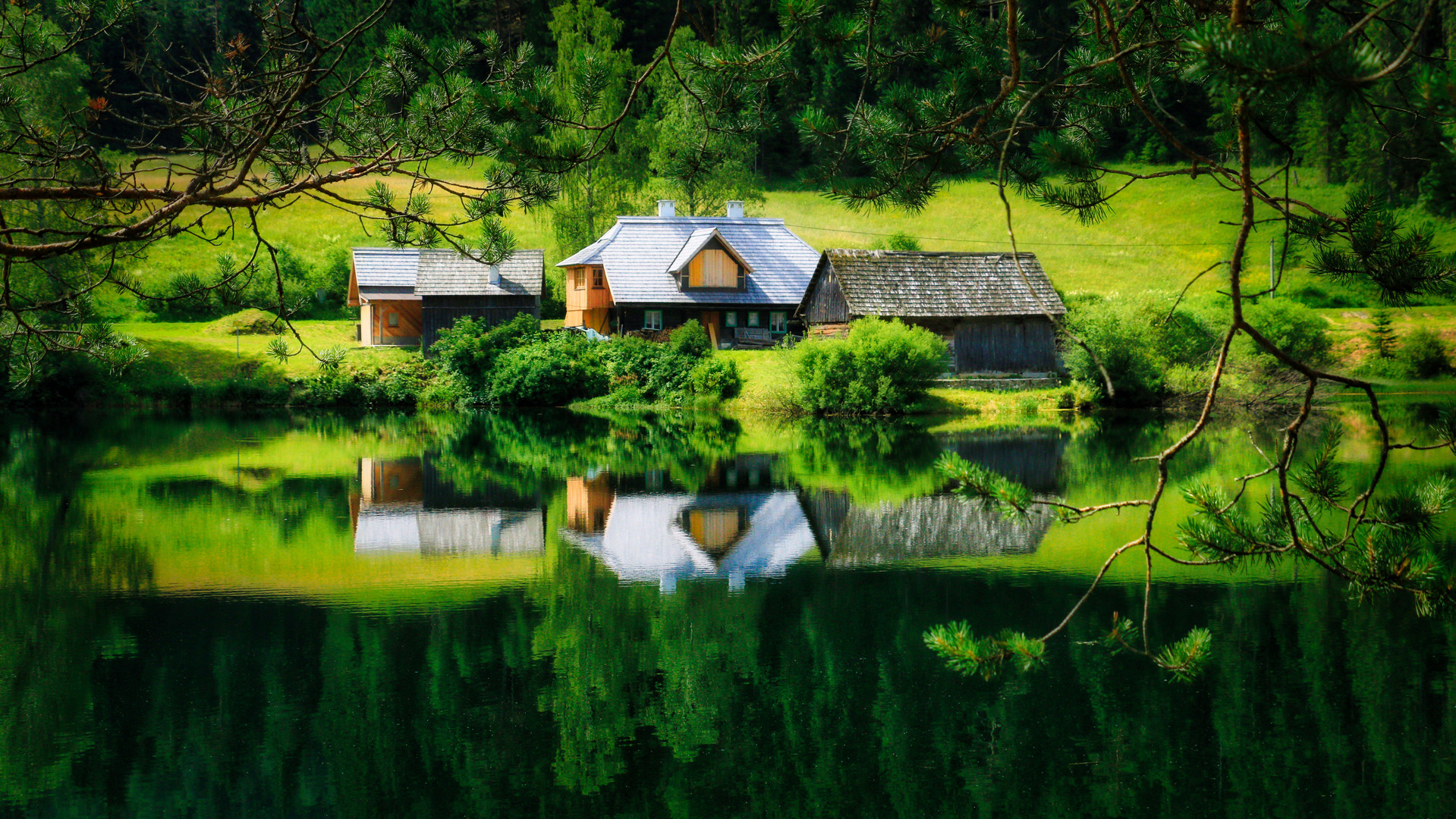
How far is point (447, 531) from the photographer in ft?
53.9

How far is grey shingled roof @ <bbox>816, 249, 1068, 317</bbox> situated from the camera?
37.2 metres

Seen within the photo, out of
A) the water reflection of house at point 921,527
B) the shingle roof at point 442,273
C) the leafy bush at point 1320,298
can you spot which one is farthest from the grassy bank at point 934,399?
the leafy bush at point 1320,298

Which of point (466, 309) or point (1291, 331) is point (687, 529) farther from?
point (466, 309)

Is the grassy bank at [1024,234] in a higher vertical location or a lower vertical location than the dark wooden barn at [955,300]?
higher

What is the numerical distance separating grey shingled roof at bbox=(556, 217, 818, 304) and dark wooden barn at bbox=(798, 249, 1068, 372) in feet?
18.1

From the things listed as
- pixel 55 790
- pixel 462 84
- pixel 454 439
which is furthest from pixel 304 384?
pixel 462 84

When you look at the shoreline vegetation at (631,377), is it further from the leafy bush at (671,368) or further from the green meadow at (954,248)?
the green meadow at (954,248)

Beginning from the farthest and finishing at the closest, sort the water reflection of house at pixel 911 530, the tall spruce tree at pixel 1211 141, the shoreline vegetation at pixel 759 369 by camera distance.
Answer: the shoreline vegetation at pixel 759 369, the water reflection of house at pixel 911 530, the tall spruce tree at pixel 1211 141

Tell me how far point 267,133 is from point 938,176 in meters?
3.53

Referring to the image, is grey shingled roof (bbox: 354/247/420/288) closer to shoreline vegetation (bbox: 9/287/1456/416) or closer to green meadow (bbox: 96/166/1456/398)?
green meadow (bbox: 96/166/1456/398)

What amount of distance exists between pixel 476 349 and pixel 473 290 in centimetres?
398

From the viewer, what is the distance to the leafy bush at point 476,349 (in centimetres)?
3912

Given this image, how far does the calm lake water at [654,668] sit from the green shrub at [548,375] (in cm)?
1859

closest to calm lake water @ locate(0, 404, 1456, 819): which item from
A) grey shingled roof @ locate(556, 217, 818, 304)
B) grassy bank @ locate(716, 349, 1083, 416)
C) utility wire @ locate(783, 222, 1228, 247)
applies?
grassy bank @ locate(716, 349, 1083, 416)
